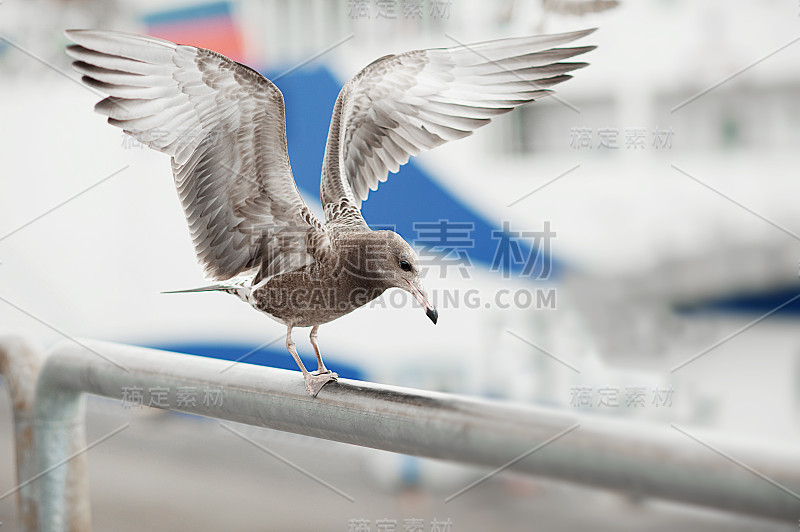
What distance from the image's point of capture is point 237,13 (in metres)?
2.15

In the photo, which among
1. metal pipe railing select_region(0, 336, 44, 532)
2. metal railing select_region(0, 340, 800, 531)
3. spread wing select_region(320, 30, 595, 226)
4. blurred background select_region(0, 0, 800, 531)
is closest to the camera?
metal railing select_region(0, 340, 800, 531)

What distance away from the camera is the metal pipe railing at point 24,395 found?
84 centimetres

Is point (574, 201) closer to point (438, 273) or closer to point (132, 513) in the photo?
point (438, 273)

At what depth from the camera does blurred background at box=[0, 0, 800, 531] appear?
1857 millimetres

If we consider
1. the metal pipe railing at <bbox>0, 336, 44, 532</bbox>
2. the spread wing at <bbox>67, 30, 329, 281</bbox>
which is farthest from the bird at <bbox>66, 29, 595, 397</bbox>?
the metal pipe railing at <bbox>0, 336, 44, 532</bbox>

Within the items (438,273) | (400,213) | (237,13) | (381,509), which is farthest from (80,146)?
(381,509)

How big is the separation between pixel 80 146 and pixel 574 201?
63.7 inches

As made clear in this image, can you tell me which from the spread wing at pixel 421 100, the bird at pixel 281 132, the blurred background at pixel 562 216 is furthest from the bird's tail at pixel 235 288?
the blurred background at pixel 562 216

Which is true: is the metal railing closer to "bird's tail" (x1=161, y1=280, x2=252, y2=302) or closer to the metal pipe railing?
the metal pipe railing

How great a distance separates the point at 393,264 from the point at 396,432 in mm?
327

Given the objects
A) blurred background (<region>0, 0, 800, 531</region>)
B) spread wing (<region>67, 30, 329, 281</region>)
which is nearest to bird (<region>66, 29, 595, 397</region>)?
spread wing (<region>67, 30, 329, 281</region>)

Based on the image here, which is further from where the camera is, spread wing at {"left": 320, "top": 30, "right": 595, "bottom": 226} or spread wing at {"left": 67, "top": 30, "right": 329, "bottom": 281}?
spread wing at {"left": 320, "top": 30, "right": 595, "bottom": 226}

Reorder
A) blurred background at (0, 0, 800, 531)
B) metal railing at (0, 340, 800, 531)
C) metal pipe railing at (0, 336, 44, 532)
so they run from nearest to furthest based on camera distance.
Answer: metal railing at (0, 340, 800, 531), metal pipe railing at (0, 336, 44, 532), blurred background at (0, 0, 800, 531)

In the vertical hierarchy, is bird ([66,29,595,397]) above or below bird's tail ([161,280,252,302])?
above
